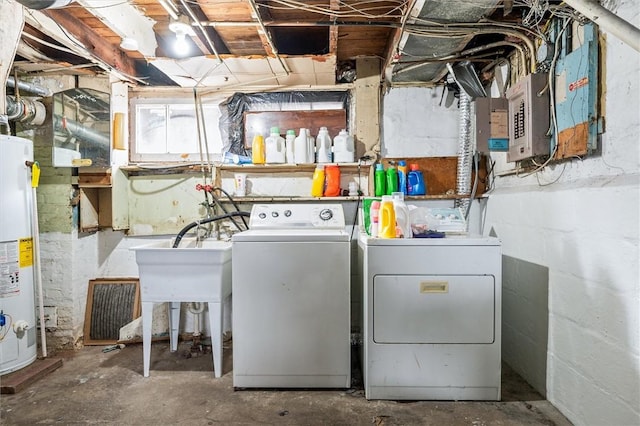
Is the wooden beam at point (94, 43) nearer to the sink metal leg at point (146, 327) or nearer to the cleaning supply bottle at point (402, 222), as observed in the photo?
the sink metal leg at point (146, 327)

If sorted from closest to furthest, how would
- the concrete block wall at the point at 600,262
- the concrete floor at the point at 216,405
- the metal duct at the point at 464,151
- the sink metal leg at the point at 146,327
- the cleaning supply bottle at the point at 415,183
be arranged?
the concrete block wall at the point at 600,262, the concrete floor at the point at 216,405, the sink metal leg at the point at 146,327, the metal duct at the point at 464,151, the cleaning supply bottle at the point at 415,183

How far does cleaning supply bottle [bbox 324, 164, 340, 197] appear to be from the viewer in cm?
280

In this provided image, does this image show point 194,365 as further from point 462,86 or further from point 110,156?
point 462,86

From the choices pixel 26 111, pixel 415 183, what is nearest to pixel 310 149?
pixel 415 183

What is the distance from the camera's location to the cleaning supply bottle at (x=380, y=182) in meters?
2.76

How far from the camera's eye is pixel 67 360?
8.49 feet

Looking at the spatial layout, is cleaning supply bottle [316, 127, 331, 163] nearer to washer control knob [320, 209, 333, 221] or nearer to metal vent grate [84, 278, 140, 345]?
washer control knob [320, 209, 333, 221]

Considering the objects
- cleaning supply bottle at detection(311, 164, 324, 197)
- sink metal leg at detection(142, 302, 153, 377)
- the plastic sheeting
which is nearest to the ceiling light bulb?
the plastic sheeting

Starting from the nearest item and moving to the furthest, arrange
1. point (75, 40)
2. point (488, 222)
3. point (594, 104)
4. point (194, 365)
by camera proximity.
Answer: point (594, 104) → point (75, 40) → point (194, 365) → point (488, 222)

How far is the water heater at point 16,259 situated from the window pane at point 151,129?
2.55 ft

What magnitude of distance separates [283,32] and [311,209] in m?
1.31

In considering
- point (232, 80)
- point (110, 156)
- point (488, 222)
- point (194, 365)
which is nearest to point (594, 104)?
Answer: point (488, 222)

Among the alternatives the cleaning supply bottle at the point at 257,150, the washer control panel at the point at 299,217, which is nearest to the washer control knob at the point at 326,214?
the washer control panel at the point at 299,217

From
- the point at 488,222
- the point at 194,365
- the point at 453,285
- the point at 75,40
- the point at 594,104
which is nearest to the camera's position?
the point at 594,104
